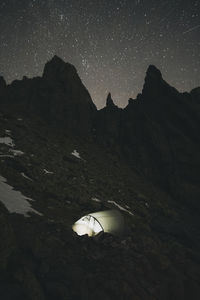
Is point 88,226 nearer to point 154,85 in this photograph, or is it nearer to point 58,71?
point 154,85

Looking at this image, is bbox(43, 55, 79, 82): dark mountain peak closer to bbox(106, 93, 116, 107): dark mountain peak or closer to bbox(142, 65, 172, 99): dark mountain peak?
bbox(106, 93, 116, 107): dark mountain peak

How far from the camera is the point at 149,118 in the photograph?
2170 inches

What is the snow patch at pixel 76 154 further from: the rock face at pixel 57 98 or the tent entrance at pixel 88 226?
the tent entrance at pixel 88 226

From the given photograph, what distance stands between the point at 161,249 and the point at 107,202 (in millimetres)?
8494

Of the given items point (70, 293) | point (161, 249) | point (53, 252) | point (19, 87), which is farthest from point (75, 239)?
point (19, 87)

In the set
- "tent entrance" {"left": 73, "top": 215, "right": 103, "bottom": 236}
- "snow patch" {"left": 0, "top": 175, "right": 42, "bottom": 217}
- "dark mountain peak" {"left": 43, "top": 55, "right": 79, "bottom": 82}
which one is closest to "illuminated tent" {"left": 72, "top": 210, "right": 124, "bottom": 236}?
"tent entrance" {"left": 73, "top": 215, "right": 103, "bottom": 236}

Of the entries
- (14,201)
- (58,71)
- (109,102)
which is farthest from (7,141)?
(109,102)

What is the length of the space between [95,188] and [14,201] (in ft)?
40.0

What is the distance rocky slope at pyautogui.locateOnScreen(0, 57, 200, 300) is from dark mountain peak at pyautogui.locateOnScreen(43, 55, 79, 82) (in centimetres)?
25

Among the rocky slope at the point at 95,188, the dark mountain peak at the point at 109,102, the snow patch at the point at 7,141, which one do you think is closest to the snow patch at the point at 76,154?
the rocky slope at the point at 95,188

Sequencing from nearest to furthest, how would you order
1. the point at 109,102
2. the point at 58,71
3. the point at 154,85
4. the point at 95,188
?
the point at 95,188 → the point at 154,85 → the point at 58,71 → the point at 109,102

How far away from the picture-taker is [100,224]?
19219 millimetres

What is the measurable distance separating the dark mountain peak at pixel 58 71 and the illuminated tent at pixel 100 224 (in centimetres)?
4621

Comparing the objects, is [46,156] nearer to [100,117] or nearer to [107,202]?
[107,202]
